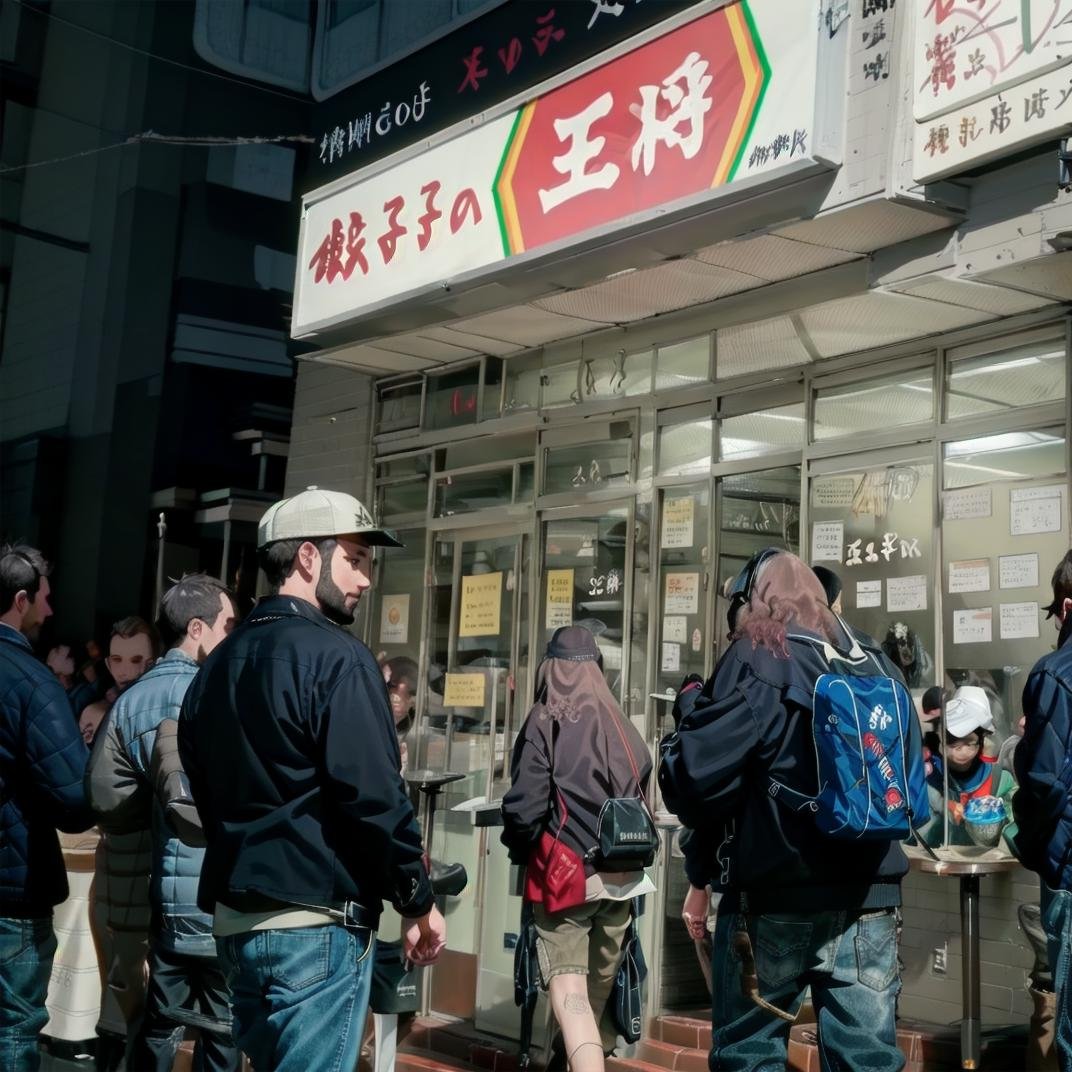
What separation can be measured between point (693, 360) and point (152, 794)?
13.1 ft

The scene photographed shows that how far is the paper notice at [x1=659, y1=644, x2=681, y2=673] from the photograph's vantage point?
7.59 m

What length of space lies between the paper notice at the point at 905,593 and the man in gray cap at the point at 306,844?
12.4ft

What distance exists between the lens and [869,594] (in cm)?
685

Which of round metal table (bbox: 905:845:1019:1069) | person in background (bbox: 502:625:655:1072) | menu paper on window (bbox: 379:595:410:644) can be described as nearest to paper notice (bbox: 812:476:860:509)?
person in background (bbox: 502:625:655:1072)

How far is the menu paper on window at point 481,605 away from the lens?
8695 millimetres

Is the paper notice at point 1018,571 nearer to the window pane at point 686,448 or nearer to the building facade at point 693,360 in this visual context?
the building facade at point 693,360

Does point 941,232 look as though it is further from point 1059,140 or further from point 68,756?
point 68,756

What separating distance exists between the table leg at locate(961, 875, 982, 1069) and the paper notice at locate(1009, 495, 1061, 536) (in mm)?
1564

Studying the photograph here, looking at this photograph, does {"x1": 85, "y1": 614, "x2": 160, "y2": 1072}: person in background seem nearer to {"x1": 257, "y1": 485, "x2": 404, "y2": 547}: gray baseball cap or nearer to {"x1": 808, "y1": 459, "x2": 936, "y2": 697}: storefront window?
{"x1": 257, "y1": 485, "x2": 404, "y2": 547}: gray baseball cap

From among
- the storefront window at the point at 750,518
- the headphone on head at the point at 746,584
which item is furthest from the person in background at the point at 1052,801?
the storefront window at the point at 750,518

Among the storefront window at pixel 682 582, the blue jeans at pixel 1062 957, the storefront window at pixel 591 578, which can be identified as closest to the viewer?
the blue jeans at pixel 1062 957

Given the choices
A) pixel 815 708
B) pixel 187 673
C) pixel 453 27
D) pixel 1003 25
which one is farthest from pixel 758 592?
pixel 453 27

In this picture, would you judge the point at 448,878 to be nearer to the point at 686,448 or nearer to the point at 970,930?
the point at 970,930

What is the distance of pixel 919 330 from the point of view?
6.59 m
